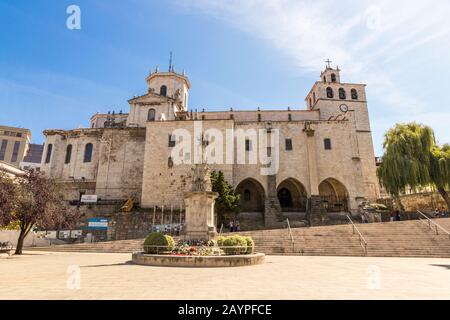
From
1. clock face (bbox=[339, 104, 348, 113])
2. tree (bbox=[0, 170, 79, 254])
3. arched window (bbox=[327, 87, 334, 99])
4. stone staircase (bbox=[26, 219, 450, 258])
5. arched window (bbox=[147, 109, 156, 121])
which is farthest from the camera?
arched window (bbox=[327, 87, 334, 99])

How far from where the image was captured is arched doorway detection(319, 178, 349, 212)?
1266 inches

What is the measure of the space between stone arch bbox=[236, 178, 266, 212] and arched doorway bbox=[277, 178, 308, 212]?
2.80 metres

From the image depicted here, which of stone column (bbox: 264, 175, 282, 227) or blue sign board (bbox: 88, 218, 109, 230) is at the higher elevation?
stone column (bbox: 264, 175, 282, 227)

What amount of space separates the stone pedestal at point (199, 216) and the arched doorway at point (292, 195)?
21.1 meters

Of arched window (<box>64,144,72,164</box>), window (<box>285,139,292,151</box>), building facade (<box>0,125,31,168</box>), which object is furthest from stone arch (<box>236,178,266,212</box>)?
building facade (<box>0,125,31,168</box>)

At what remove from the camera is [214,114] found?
42062mm

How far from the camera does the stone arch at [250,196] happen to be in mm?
34000

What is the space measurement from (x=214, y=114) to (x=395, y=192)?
2557 cm

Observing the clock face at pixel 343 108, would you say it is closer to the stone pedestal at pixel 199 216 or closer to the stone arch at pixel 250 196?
the stone arch at pixel 250 196

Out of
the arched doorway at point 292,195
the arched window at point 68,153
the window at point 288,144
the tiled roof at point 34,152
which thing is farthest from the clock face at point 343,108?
the tiled roof at point 34,152

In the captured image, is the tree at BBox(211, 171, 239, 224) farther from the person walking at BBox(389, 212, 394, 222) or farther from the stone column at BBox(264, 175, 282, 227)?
the person walking at BBox(389, 212, 394, 222)

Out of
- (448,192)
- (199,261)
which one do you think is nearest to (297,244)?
(199,261)

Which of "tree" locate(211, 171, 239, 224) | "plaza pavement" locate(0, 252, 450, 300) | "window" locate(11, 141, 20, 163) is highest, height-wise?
"window" locate(11, 141, 20, 163)

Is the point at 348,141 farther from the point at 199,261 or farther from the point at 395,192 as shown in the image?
the point at 199,261
